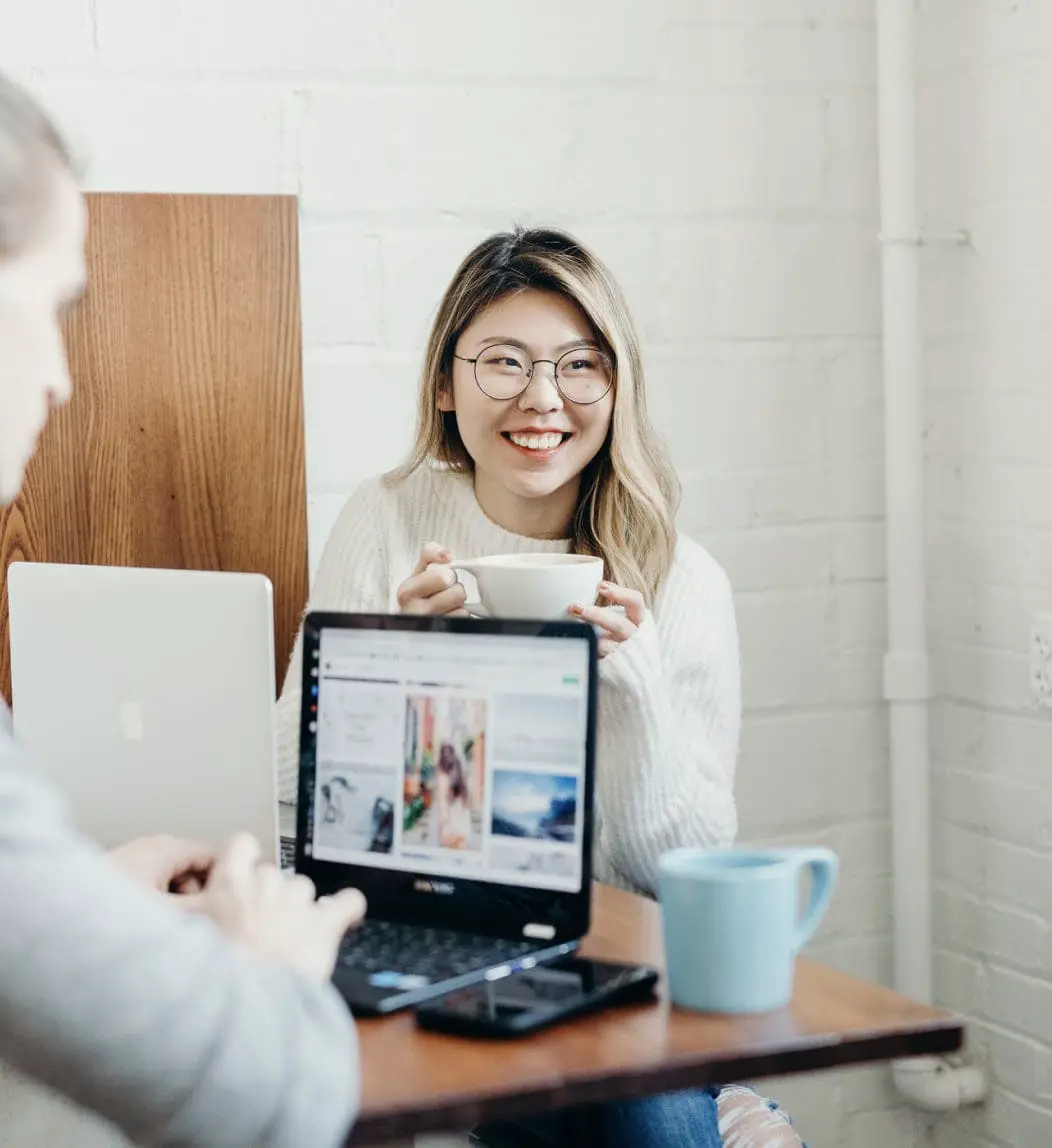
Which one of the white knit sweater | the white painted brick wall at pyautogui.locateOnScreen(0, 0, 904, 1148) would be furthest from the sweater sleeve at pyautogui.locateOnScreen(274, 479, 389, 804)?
the white painted brick wall at pyautogui.locateOnScreen(0, 0, 904, 1148)

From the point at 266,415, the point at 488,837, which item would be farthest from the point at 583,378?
the point at 488,837

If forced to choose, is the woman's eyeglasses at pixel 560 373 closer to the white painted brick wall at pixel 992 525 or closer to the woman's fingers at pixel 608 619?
the woman's fingers at pixel 608 619

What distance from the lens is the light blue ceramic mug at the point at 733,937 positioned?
1.00 metres

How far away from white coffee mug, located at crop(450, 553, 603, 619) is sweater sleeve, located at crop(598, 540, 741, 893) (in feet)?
0.50

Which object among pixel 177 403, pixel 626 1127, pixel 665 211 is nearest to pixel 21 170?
pixel 626 1127

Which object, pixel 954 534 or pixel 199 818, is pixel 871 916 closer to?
pixel 954 534

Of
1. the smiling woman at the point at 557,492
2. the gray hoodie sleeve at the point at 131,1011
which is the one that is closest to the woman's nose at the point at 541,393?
the smiling woman at the point at 557,492

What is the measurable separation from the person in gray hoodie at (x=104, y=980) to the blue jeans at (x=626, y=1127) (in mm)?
525

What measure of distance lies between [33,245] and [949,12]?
161 cm

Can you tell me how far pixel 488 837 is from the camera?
1.16 m

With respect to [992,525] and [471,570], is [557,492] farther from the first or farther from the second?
[992,525]

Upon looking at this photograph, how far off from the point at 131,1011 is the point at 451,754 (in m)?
0.45

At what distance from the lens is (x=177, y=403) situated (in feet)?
6.23

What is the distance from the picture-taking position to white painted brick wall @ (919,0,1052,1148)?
2.02m
